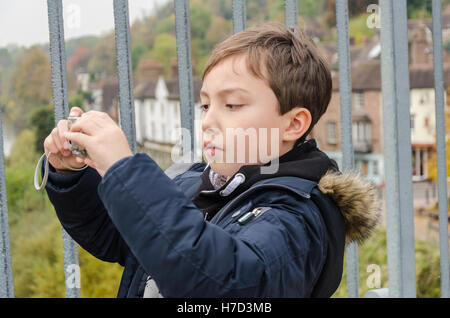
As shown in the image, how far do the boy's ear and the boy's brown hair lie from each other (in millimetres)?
11

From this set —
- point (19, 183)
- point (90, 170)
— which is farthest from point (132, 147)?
point (19, 183)

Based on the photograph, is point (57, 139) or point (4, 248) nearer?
point (57, 139)

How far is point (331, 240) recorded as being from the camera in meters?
1.09

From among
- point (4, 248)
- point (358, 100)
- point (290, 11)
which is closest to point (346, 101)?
point (290, 11)

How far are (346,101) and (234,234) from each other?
698 mm

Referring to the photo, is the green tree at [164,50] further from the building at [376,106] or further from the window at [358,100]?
the window at [358,100]

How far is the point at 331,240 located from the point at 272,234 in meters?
0.17

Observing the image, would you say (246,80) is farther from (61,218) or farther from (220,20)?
(220,20)

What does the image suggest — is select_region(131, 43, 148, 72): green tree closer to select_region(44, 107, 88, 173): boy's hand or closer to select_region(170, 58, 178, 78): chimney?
select_region(170, 58, 178, 78): chimney

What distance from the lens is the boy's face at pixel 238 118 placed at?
1.10 metres

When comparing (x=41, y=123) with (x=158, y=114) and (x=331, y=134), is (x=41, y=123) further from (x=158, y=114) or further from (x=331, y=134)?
(x=331, y=134)

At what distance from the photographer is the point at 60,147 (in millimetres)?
1164

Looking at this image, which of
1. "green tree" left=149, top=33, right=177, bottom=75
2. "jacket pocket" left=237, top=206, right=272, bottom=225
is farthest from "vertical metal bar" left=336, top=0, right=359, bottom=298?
"green tree" left=149, top=33, right=177, bottom=75

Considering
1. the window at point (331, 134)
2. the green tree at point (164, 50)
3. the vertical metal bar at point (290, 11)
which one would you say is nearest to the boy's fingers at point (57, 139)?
the vertical metal bar at point (290, 11)
